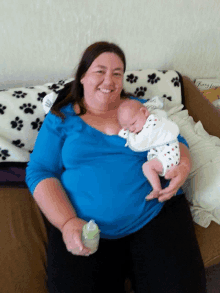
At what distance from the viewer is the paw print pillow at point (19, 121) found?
3.83ft

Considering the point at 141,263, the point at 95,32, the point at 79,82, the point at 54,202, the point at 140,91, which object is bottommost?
the point at 141,263

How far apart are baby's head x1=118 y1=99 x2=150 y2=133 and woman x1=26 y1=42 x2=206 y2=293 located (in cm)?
9

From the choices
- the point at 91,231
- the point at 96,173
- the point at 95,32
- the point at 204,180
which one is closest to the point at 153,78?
the point at 95,32

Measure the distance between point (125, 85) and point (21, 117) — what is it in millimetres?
616

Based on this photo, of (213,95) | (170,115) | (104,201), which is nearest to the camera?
(104,201)

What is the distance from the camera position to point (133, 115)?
0.87 meters

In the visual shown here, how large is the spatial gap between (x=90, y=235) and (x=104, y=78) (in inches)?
23.7

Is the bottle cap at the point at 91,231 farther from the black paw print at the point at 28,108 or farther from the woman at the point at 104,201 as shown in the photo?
the black paw print at the point at 28,108

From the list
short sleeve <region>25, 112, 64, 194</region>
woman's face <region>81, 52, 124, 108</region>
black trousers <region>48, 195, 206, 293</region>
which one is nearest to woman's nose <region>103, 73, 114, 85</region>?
woman's face <region>81, 52, 124, 108</region>

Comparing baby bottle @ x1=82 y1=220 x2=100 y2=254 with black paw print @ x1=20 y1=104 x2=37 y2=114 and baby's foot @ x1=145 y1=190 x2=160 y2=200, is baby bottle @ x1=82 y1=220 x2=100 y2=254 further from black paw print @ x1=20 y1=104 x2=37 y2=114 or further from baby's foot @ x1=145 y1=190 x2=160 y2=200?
black paw print @ x1=20 y1=104 x2=37 y2=114

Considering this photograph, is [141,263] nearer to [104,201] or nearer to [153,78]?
[104,201]

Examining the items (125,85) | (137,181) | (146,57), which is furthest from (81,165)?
(146,57)

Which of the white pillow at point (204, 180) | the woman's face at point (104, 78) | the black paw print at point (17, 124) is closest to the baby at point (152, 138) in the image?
→ the woman's face at point (104, 78)

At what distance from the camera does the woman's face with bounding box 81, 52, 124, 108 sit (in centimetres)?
93
